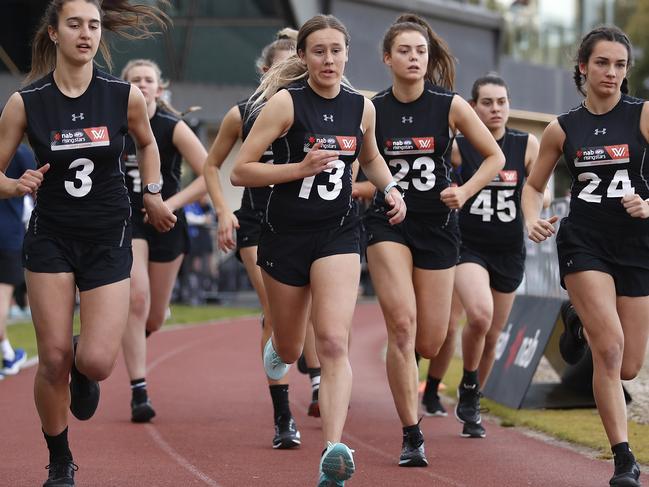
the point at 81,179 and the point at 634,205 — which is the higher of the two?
the point at 81,179

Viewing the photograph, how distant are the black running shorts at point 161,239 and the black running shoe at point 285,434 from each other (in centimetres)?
185

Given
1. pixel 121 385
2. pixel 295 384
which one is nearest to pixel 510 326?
pixel 295 384

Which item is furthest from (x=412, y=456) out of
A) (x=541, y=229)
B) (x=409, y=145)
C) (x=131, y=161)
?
(x=131, y=161)

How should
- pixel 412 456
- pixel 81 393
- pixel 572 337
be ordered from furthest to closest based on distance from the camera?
pixel 572 337, pixel 412 456, pixel 81 393

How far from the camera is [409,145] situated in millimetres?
7922

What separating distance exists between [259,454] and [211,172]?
1.90 meters

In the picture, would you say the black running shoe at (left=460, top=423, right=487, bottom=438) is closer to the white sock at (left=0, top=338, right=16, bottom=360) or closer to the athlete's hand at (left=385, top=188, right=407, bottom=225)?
the athlete's hand at (left=385, top=188, right=407, bottom=225)

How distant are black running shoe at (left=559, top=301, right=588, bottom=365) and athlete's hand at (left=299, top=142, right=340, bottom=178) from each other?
264cm

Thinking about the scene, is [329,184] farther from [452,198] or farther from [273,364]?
[273,364]

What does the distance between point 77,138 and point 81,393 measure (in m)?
1.40

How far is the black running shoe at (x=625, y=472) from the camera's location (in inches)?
259

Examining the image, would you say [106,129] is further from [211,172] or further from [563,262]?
[563,262]

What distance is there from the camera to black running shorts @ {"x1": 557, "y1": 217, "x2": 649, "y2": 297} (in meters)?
6.92

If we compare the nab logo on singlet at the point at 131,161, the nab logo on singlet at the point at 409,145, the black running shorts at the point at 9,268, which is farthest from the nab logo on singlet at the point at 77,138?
the black running shorts at the point at 9,268
